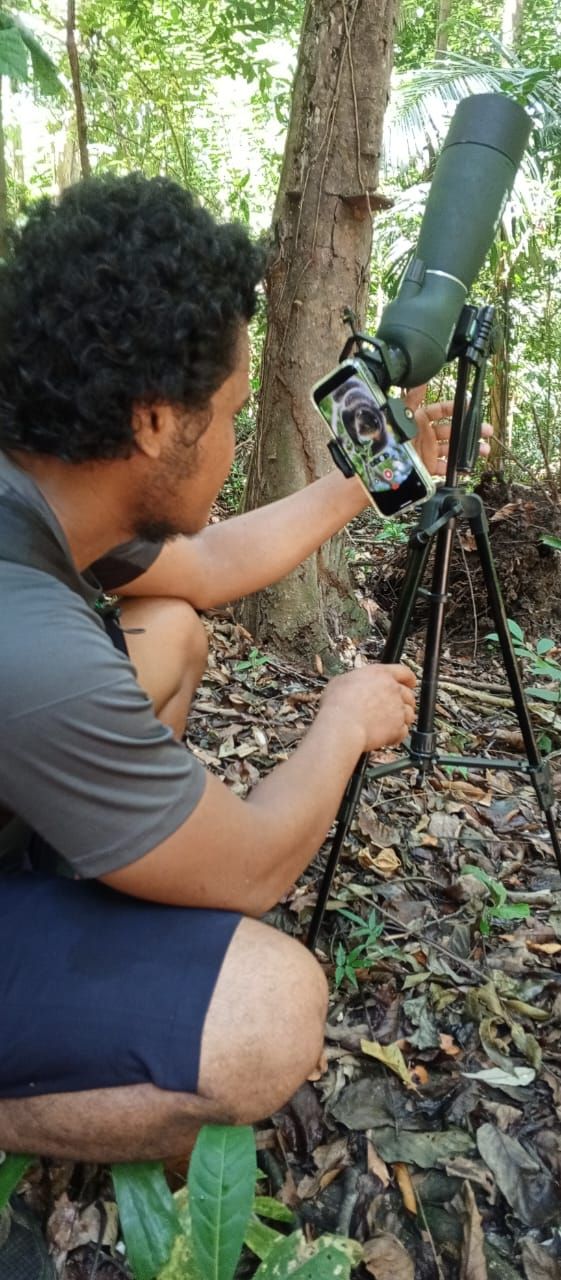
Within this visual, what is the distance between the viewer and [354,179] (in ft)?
9.61

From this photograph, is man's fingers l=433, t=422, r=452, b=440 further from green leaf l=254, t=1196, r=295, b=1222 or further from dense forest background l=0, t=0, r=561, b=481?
dense forest background l=0, t=0, r=561, b=481

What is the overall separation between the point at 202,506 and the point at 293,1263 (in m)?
1.10

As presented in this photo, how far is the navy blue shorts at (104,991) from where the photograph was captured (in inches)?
49.7

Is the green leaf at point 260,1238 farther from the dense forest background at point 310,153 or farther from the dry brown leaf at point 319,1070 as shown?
the dense forest background at point 310,153

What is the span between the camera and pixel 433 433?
6.26 ft

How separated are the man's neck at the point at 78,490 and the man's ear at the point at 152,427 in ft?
0.17

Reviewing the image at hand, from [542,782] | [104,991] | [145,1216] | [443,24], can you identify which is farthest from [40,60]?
[443,24]

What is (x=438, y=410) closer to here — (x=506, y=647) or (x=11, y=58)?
(x=506, y=647)

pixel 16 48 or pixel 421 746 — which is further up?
pixel 16 48

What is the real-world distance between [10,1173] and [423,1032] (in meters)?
0.85

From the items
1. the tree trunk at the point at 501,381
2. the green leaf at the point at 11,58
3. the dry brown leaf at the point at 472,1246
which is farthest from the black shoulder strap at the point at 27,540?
the tree trunk at the point at 501,381

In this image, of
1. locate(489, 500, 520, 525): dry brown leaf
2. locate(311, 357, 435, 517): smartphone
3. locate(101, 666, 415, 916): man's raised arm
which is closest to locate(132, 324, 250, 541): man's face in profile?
locate(311, 357, 435, 517): smartphone

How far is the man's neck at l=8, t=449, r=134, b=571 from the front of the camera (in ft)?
4.55

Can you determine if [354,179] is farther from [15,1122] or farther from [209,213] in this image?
[15,1122]
